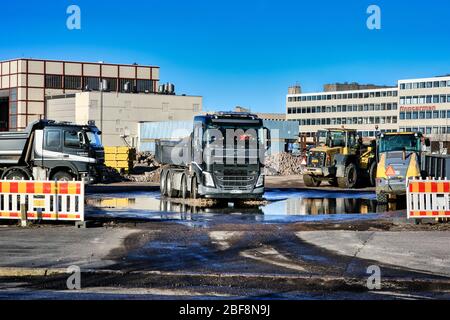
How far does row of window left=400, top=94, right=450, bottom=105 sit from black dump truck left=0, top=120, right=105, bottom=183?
106631mm

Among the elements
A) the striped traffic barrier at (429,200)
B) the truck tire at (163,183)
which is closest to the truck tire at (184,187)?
the truck tire at (163,183)

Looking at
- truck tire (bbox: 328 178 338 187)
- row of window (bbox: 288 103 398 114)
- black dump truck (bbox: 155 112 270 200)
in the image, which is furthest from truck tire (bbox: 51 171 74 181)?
row of window (bbox: 288 103 398 114)

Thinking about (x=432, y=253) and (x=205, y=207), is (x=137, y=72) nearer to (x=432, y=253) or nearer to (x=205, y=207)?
(x=205, y=207)

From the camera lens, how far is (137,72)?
99.8 meters

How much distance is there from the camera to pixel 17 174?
30016mm

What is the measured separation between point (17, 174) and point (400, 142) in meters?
15.5

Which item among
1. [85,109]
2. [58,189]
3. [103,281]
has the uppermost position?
[85,109]

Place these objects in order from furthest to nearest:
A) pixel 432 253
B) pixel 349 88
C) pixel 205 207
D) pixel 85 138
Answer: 1. pixel 349 88
2. pixel 85 138
3. pixel 205 207
4. pixel 432 253

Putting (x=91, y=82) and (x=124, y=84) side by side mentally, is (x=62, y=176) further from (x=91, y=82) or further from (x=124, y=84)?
(x=91, y=82)

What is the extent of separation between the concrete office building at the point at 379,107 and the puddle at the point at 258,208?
3862 inches

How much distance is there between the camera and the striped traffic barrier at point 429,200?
63.4ft

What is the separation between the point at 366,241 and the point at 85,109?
72685mm

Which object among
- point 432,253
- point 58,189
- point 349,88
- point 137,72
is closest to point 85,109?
point 137,72

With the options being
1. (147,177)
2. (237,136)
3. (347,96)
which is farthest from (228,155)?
(347,96)
